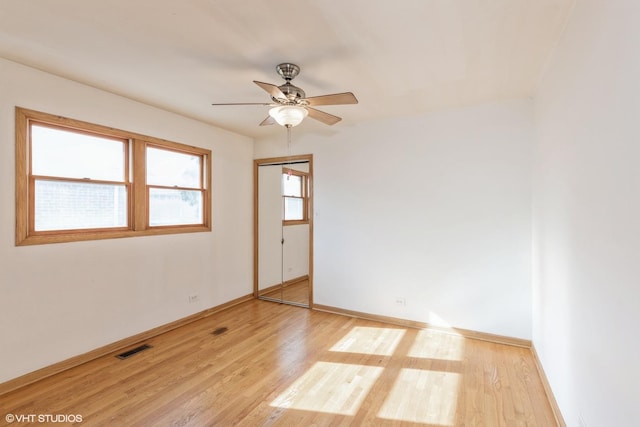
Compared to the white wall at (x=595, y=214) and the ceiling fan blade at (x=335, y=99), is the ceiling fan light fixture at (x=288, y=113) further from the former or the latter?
the white wall at (x=595, y=214)

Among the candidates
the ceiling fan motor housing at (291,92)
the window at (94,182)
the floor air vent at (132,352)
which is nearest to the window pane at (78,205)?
the window at (94,182)

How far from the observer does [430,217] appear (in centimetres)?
366

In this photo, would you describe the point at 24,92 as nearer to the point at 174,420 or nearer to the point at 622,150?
the point at 174,420

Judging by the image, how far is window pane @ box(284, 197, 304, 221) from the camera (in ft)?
16.4

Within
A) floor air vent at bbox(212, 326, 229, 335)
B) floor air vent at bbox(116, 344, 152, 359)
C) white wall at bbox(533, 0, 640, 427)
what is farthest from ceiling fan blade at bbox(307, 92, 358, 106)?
floor air vent at bbox(116, 344, 152, 359)

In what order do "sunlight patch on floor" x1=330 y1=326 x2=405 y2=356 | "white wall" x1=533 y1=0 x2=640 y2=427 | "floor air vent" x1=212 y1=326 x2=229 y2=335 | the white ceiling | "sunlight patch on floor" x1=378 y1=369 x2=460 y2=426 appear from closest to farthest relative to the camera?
1. "white wall" x1=533 y1=0 x2=640 y2=427
2. the white ceiling
3. "sunlight patch on floor" x1=378 y1=369 x2=460 y2=426
4. "sunlight patch on floor" x1=330 y1=326 x2=405 y2=356
5. "floor air vent" x1=212 y1=326 x2=229 y2=335

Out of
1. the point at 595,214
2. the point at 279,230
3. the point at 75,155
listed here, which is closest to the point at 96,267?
the point at 75,155

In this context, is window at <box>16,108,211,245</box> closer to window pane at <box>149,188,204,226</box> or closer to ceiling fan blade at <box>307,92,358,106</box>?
window pane at <box>149,188,204,226</box>

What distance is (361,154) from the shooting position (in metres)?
4.10

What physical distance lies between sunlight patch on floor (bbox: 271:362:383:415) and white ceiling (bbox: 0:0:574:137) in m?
2.67

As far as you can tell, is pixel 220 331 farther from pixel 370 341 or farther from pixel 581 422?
pixel 581 422

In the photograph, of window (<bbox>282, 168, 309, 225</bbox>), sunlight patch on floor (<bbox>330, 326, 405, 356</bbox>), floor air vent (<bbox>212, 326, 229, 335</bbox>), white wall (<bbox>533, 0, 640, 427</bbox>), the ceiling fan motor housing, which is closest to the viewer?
white wall (<bbox>533, 0, 640, 427</bbox>)

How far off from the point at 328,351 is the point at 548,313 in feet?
6.58

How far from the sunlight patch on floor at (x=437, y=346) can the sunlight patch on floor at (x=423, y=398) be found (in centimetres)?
33
